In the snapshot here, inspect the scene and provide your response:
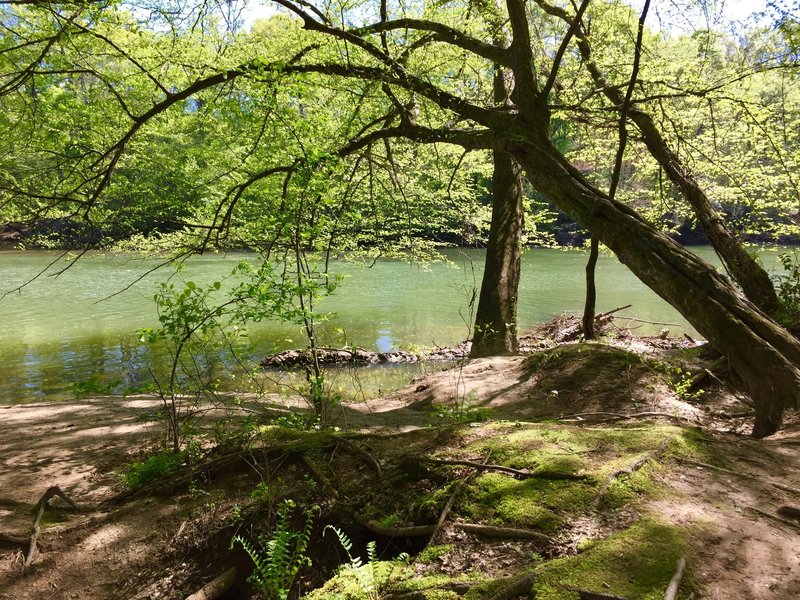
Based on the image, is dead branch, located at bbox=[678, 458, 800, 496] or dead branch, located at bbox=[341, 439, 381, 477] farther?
dead branch, located at bbox=[341, 439, 381, 477]

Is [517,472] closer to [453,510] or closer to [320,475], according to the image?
[453,510]

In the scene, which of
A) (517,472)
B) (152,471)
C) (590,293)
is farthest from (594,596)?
(590,293)

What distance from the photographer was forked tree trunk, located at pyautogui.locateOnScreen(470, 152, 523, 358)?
395 inches

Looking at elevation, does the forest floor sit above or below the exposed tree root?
below

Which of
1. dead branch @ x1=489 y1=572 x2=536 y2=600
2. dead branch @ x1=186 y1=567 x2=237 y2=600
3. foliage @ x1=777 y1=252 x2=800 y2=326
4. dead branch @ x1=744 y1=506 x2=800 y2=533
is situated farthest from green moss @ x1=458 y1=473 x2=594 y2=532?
foliage @ x1=777 y1=252 x2=800 y2=326

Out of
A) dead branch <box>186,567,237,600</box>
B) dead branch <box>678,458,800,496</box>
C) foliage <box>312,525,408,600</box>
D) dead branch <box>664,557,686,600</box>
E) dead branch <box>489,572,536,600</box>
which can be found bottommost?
dead branch <box>186,567,237,600</box>

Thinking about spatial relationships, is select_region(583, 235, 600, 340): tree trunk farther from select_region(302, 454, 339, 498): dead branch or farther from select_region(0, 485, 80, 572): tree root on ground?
select_region(0, 485, 80, 572): tree root on ground

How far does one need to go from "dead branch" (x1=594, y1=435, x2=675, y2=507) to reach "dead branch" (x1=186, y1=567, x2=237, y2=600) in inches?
83.8

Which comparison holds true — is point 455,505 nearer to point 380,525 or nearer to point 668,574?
point 380,525

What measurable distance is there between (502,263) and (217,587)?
819 cm

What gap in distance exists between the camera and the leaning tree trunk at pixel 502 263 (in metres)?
10.0

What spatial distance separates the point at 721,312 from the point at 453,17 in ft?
28.5

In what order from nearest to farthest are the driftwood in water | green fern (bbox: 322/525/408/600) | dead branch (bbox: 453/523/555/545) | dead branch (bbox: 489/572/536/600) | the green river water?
dead branch (bbox: 489/572/536/600) < green fern (bbox: 322/525/408/600) < dead branch (bbox: 453/523/555/545) < the green river water < the driftwood in water

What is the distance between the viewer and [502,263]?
398 inches
